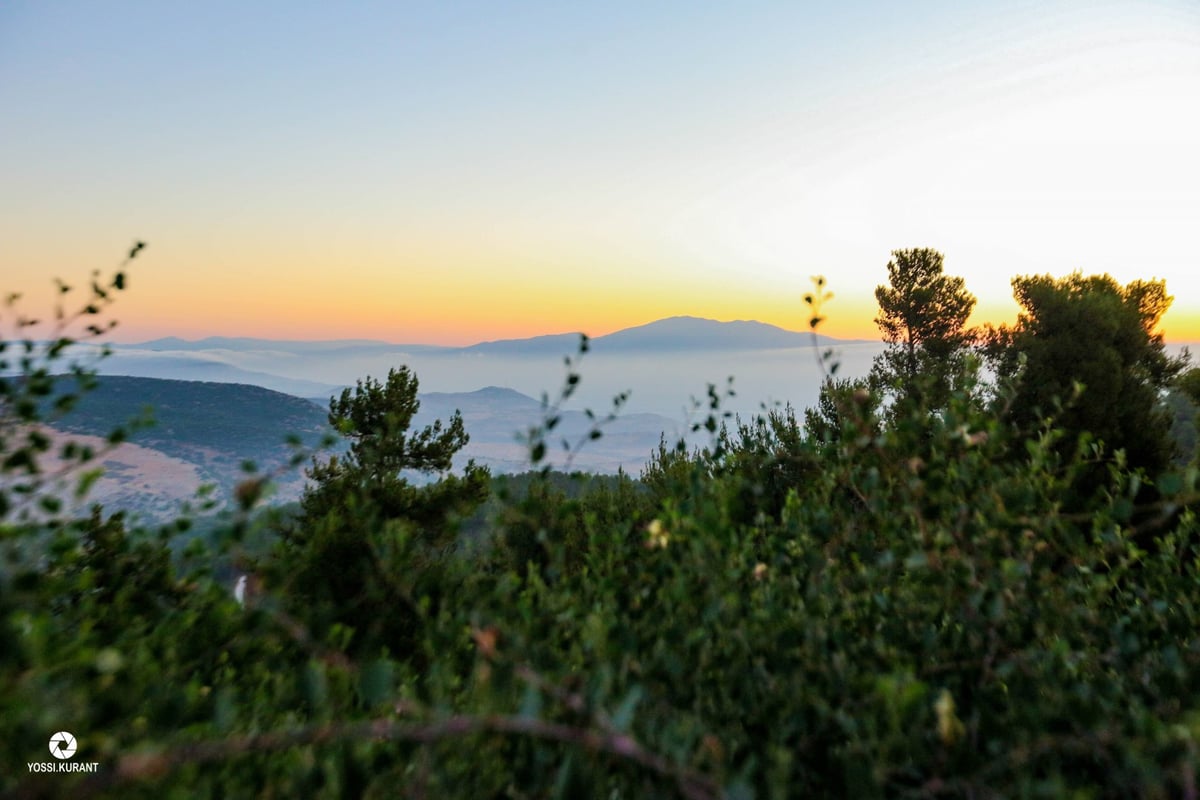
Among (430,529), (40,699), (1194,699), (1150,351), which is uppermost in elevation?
(1150,351)

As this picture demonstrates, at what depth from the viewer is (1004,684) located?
3207mm

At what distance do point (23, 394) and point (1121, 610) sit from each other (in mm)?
7235

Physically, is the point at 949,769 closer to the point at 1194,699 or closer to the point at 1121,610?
the point at 1194,699

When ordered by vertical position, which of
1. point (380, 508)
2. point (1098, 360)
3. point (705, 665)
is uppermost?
point (1098, 360)

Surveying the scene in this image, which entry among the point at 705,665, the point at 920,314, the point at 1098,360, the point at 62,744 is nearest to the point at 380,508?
the point at 62,744

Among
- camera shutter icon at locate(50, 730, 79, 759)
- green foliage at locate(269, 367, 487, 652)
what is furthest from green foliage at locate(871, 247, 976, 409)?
camera shutter icon at locate(50, 730, 79, 759)

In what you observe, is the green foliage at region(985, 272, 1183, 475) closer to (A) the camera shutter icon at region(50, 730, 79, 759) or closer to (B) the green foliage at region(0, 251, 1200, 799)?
(B) the green foliage at region(0, 251, 1200, 799)

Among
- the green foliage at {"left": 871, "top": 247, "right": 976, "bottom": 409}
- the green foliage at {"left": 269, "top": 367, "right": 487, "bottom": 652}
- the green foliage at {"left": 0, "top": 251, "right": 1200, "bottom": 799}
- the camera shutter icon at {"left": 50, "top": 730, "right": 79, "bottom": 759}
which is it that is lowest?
the green foliage at {"left": 269, "top": 367, "right": 487, "bottom": 652}

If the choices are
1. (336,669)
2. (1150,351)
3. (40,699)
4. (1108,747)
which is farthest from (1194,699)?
(1150,351)

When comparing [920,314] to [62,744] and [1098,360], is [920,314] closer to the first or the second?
[1098,360]

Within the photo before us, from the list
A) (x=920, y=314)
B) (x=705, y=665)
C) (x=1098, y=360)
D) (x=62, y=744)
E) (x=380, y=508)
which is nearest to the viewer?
(x=62, y=744)

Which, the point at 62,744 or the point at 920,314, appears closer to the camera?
the point at 62,744

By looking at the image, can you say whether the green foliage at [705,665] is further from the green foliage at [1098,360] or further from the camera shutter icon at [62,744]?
the green foliage at [1098,360]

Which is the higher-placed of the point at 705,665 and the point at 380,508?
the point at 705,665
